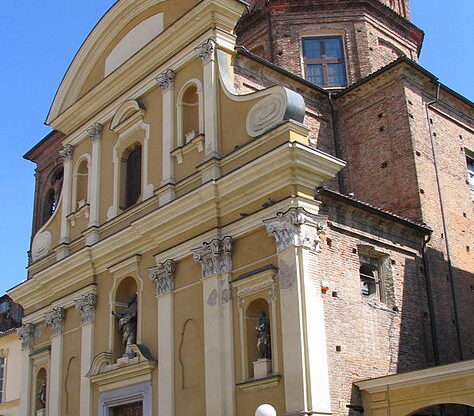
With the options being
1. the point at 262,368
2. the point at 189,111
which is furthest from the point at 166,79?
the point at 262,368

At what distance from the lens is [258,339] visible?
1397 centimetres

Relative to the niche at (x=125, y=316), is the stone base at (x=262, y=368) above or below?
below

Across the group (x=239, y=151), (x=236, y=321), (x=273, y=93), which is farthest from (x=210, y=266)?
(x=273, y=93)

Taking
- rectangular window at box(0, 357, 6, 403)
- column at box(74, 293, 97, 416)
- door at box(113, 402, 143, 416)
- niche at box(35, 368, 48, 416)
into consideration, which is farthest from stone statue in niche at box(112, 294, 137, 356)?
rectangular window at box(0, 357, 6, 403)

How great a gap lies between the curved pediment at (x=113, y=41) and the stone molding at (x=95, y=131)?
1.20m

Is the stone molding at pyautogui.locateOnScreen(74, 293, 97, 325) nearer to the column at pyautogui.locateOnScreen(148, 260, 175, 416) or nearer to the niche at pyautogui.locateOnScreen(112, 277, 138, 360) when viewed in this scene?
the niche at pyautogui.locateOnScreen(112, 277, 138, 360)

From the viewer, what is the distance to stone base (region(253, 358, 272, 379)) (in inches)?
532

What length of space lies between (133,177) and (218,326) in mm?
6121

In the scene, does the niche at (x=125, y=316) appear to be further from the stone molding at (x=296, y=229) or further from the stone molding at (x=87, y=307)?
the stone molding at (x=296, y=229)

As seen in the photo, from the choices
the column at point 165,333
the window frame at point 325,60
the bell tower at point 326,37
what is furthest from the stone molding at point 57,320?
the window frame at point 325,60

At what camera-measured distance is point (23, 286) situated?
21578 mm

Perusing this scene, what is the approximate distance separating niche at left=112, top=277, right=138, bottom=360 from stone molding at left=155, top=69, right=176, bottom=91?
15.3ft

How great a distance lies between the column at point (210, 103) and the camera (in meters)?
16.0

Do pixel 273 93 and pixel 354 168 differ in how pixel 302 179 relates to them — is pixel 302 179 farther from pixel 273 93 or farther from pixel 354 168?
pixel 354 168
